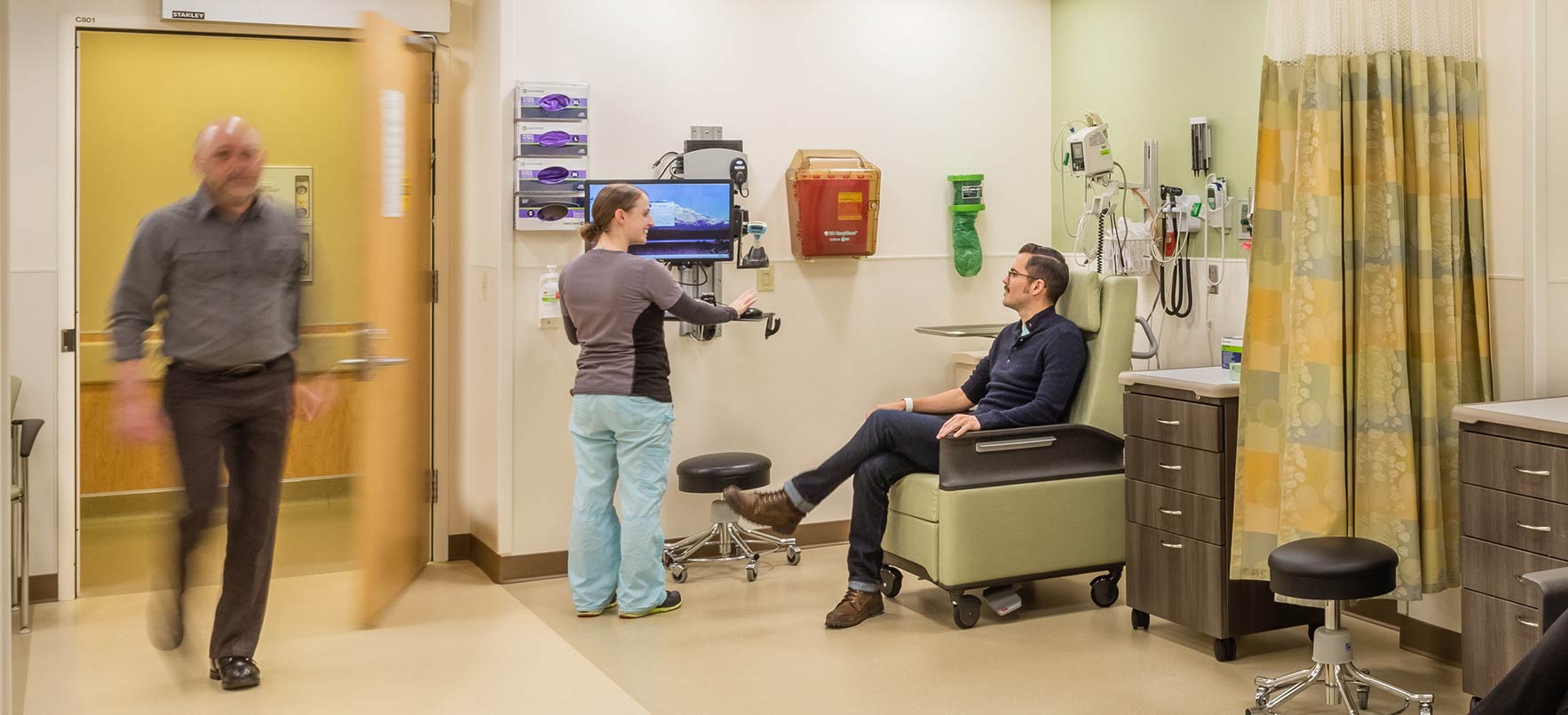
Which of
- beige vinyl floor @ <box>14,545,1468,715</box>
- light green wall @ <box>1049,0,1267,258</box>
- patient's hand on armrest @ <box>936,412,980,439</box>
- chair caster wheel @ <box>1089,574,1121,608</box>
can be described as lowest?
beige vinyl floor @ <box>14,545,1468,715</box>

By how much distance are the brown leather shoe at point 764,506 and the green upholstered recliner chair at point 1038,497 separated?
37 centimetres

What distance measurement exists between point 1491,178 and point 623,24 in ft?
→ 10.6

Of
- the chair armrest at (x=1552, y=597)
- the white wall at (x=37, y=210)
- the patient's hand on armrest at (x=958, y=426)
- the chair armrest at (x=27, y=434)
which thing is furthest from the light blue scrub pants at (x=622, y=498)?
the chair armrest at (x=1552, y=597)

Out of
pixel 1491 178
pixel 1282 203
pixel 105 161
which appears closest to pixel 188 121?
pixel 105 161

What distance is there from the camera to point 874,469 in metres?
4.77

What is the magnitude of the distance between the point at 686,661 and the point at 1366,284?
234cm

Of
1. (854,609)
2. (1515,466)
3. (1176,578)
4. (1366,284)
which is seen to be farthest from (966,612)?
(1515,466)

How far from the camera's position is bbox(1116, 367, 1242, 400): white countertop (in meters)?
4.14

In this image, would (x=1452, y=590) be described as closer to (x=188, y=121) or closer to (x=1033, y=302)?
(x=1033, y=302)

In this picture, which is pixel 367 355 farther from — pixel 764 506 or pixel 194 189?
pixel 194 189

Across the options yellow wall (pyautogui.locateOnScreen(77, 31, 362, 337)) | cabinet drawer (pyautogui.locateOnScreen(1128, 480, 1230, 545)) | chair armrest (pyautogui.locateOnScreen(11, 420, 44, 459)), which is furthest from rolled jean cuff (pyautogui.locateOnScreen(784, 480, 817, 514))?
yellow wall (pyautogui.locateOnScreen(77, 31, 362, 337))

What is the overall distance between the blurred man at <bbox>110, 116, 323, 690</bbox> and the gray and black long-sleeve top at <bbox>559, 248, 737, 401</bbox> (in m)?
1.02

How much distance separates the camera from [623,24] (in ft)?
17.8

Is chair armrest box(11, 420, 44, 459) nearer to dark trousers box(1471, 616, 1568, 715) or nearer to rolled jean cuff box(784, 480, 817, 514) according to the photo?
rolled jean cuff box(784, 480, 817, 514)
